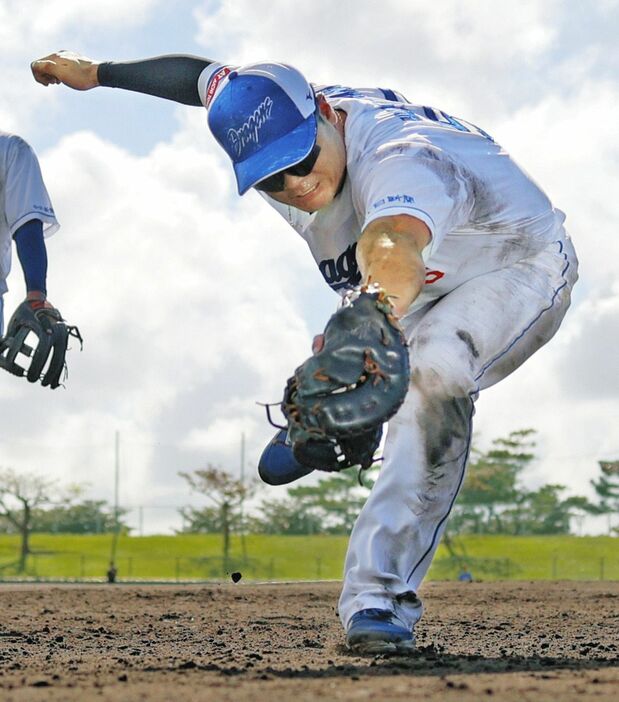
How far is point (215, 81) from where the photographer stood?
541 cm

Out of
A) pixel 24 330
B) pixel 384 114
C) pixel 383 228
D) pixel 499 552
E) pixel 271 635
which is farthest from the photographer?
pixel 499 552

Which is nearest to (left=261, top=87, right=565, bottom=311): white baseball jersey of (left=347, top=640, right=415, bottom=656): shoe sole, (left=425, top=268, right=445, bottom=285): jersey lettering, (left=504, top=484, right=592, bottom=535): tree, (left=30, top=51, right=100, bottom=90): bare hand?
(left=425, top=268, right=445, bottom=285): jersey lettering

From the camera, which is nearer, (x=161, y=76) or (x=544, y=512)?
(x=161, y=76)

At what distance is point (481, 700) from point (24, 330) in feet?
16.6

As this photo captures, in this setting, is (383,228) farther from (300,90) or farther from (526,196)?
(526,196)

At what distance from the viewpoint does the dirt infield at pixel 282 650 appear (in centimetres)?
302

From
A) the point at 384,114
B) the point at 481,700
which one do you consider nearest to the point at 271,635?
the point at 384,114

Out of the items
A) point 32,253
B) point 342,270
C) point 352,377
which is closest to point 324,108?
point 342,270

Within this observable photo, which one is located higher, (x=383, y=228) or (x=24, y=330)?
(x=24, y=330)

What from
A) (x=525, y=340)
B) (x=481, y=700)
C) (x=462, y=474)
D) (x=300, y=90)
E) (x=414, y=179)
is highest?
(x=300, y=90)

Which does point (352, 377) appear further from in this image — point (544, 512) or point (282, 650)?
point (544, 512)

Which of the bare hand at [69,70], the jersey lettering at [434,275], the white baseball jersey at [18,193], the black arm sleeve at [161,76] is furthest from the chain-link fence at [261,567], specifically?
the jersey lettering at [434,275]

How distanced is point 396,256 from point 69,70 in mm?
3406

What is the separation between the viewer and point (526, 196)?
5.04 meters
